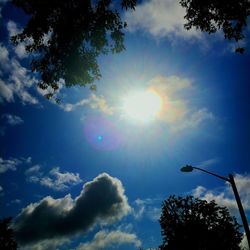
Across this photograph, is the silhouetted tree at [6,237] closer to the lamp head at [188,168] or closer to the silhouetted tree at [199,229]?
the silhouetted tree at [199,229]

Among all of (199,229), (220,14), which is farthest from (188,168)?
(199,229)

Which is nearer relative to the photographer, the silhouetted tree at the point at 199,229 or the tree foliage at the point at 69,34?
the tree foliage at the point at 69,34

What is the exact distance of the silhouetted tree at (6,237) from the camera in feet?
132

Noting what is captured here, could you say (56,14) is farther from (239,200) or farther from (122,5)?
(239,200)

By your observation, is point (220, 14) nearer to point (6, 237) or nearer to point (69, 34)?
point (69, 34)

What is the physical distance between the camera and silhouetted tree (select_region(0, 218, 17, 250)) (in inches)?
1578

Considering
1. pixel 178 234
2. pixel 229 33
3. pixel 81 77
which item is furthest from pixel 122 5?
pixel 178 234

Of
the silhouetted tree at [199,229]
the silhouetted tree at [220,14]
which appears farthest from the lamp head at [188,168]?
the silhouetted tree at [199,229]

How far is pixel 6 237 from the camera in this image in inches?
1615

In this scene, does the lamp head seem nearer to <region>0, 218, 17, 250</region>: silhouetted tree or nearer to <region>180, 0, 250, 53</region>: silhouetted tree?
<region>180, 0, 250, 53</region>: silhouetted tree

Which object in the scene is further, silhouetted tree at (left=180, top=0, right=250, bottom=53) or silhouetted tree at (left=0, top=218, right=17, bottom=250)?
silhouetted tree at (left=0, top=218, right=17, bottom=250)

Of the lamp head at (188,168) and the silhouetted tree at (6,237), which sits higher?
the silhouetted tree at (6,237)

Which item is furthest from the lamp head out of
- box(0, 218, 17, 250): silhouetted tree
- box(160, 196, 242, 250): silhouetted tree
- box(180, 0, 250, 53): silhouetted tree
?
box(0, 218, 17, 250): silhouetted tree

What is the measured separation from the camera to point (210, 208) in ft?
117
